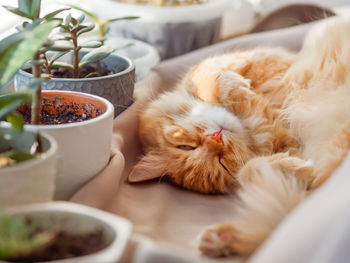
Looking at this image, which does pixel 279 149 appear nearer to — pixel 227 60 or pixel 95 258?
pixel 227 60

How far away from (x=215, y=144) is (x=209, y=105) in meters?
0.17

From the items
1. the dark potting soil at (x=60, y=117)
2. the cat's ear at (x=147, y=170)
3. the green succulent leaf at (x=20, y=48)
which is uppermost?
the green succulent leaf at (x=20, y=48)

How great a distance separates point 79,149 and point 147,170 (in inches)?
13.3

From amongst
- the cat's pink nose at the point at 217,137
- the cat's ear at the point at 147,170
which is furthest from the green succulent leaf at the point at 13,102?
the cat's pink nose at the point at 217,137

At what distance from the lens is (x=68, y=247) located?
610 mm

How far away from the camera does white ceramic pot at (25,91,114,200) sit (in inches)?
33.3

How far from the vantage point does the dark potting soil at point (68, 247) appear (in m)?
0.59

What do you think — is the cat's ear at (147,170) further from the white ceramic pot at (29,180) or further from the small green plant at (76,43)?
the white ceramic pot at (29,180)

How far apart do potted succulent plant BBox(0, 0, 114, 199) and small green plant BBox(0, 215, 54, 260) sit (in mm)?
226

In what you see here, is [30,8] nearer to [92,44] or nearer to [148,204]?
[92,44]

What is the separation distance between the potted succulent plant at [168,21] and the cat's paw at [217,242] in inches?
47.7

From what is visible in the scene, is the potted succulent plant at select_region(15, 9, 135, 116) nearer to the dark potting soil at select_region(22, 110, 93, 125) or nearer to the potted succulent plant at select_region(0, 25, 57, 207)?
the dark potting soil at select_region(22, 110, 93, 125)

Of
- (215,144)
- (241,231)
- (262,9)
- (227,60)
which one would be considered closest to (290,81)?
(227,60)

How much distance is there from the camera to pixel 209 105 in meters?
1.43
